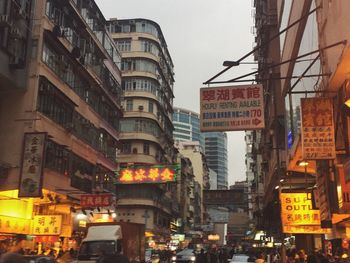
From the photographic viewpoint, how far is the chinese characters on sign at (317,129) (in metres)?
10.2

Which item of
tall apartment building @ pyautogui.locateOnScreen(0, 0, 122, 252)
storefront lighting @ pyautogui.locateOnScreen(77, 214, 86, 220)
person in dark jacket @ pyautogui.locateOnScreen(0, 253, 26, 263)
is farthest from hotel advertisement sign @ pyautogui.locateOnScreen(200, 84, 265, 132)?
storefront lighting @ pyautogui.locateOnScreen(77, 214, 86, 220)

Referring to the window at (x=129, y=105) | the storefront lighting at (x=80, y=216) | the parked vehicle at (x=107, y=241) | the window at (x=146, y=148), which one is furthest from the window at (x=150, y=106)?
the parked vehicle at (x=107, y=241)

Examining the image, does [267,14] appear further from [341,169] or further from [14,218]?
[341,169]

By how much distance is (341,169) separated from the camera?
423 inches

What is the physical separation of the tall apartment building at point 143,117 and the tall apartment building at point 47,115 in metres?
25.7

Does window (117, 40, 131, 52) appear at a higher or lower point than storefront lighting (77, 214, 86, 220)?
higher

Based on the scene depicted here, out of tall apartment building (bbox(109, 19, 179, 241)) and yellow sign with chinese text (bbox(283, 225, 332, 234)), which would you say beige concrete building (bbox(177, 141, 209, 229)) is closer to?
tall apartment building (bbox(109, 19, 179, 241))

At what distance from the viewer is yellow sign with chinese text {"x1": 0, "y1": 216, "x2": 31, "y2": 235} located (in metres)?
23.2

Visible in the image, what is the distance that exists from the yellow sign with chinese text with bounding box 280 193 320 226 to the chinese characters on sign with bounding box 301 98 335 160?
4.76 meters

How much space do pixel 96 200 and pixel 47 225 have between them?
121 inches

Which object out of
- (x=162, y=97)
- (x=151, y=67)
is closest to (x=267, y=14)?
(x=151, y=67)

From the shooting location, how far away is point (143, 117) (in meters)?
62.1

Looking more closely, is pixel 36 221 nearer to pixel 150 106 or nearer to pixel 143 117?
pixel 143 117

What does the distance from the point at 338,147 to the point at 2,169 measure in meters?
17.6
